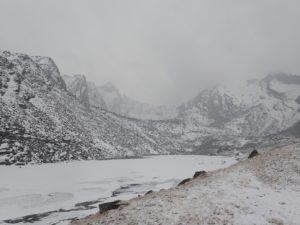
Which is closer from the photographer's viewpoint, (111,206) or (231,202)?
(231,202)

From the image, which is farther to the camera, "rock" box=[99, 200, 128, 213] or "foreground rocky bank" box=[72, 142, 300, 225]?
"rock" box=[99, 200, 128, 213]

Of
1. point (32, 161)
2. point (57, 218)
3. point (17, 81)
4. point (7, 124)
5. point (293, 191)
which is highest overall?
point (17, 81)

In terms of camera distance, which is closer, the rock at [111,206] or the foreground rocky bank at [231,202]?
the foreground rocky bank at [231,202]

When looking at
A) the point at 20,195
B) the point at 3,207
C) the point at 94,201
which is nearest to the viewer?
the point at 3,207

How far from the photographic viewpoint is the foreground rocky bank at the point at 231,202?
17.8m

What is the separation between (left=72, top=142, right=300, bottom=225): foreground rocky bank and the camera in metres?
17.8

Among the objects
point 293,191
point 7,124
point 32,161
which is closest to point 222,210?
point 293,191

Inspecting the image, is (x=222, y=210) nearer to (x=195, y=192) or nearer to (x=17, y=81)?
(x=195, y=192)

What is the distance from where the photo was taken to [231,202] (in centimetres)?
1969

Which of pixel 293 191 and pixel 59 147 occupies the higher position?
pixel 59 147

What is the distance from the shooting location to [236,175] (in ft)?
83.4

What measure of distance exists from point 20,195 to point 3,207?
10.1 metres

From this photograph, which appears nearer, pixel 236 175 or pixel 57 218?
pixel 236 175

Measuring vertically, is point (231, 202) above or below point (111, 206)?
above
